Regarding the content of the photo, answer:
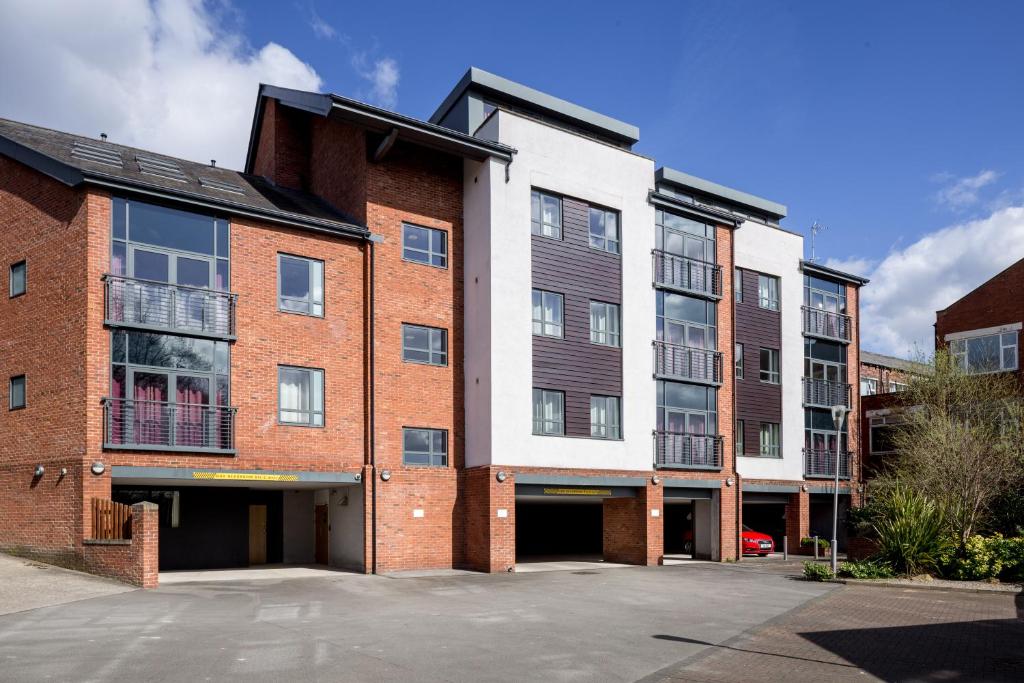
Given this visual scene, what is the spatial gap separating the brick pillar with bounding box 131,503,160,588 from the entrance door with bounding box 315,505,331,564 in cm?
737

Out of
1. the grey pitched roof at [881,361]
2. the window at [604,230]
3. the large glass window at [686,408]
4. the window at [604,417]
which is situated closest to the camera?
the window at [604,417]

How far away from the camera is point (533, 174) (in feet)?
79.2

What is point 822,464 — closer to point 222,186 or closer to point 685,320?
point 685,320

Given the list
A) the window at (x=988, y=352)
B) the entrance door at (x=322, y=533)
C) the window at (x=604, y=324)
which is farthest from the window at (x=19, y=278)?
the window at (x=988, y=352)

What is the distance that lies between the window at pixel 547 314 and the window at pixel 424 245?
2.75m

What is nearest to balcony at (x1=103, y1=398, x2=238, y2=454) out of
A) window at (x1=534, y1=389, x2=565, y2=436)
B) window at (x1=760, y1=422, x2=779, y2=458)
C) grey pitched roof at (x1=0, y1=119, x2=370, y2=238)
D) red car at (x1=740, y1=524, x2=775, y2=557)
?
grey pitched roof at (x1=0, y1=119, x2=370, y2=238)

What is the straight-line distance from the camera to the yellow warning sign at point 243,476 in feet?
64.1

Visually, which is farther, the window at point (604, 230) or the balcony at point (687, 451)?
the balcony at point (687, 451)

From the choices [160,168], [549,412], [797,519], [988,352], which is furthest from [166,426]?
[988,352]

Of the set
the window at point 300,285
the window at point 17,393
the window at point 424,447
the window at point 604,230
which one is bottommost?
the window at point 424,447

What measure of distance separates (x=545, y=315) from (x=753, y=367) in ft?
33.7

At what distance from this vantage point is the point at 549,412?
23969 millimetres

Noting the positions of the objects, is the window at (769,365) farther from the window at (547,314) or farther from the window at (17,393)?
the window at (17,393)

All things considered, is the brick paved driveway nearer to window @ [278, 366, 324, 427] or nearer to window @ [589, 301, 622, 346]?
window @ [589, 301, 622, 346]
